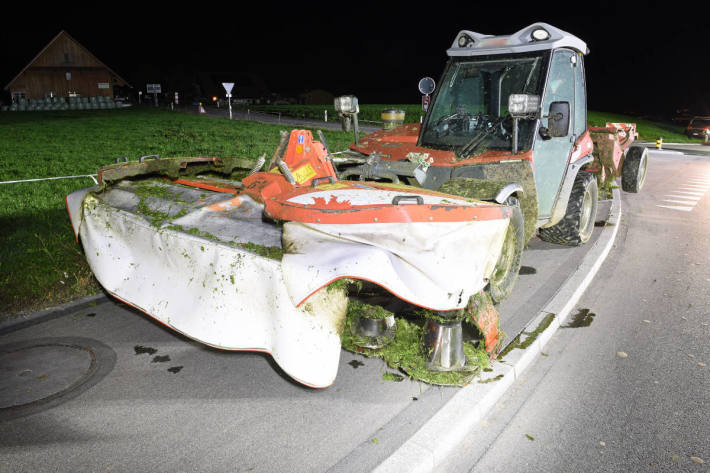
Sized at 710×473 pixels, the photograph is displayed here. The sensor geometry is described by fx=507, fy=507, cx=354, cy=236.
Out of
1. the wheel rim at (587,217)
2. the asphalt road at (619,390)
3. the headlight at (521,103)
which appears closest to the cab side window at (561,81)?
the headlight at (521,103)

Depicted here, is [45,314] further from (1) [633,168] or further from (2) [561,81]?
(1) [633,168]

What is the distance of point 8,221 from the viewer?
7.68 m

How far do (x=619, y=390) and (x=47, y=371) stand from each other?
435 centimetres

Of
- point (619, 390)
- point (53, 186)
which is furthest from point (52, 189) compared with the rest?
point (619, 390)

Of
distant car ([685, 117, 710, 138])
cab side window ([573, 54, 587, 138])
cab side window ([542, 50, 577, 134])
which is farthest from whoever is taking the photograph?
distant car ([685, 117, 710, 138])

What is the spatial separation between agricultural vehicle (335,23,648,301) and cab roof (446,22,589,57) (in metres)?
0.01

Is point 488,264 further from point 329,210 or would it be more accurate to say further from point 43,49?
point 43,49

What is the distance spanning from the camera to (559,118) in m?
5.17

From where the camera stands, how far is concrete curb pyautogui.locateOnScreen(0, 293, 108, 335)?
463cm

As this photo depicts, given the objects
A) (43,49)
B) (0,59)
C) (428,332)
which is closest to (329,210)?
(428,332)

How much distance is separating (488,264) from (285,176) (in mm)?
1867

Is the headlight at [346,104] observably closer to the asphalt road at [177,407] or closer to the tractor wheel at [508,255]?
the tractor wheel at [508,255]

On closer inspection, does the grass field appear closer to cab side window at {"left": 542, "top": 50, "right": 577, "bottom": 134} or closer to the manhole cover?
the manhole cover

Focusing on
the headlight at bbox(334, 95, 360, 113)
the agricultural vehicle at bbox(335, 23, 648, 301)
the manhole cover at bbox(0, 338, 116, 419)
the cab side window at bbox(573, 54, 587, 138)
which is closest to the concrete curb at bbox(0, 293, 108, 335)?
the manhole cover at bbox(0, 338, 116, 419)
